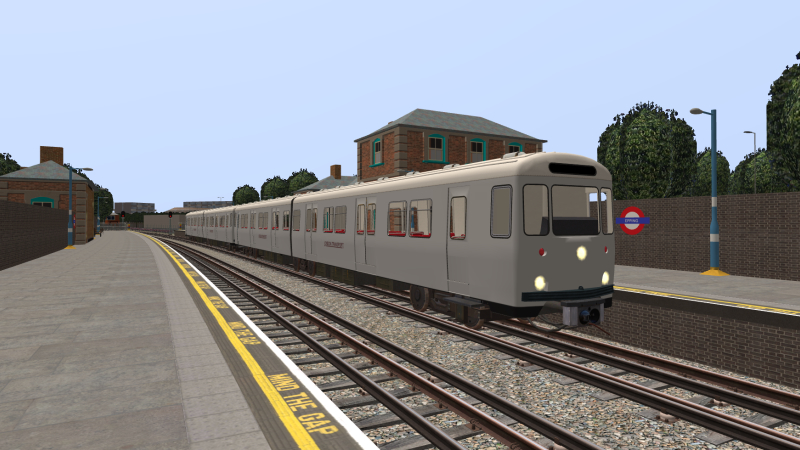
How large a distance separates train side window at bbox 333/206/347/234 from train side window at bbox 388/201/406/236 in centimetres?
317

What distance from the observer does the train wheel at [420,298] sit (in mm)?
10828

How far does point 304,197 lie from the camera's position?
62.6 feet

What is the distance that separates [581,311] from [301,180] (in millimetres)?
79340

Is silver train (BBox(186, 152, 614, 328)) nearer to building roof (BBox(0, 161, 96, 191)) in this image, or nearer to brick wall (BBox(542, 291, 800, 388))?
brick wall (BBox(542, 291, 800, 388))

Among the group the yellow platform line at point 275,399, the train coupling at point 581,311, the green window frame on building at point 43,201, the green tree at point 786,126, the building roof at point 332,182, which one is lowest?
the yellow platform line at point 275,399

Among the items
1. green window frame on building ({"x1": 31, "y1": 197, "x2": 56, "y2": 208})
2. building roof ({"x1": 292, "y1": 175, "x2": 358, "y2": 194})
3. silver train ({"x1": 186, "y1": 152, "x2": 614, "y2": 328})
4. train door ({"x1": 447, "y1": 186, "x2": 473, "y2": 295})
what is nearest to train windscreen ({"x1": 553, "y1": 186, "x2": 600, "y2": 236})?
silver train ({"x1": 186, "y1": 152, "x2": 614, "y2": 328})

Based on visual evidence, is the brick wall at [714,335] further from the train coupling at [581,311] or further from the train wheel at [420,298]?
the train wheel at [420,298]

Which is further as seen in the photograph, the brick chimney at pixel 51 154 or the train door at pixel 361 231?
the brick chimney at pixel 51 154

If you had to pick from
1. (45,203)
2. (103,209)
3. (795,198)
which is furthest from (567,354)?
(103,209)

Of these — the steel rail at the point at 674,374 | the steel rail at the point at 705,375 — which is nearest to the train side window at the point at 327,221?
Answer: the steel rail at the point at 674,374

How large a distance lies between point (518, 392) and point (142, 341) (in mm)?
5873

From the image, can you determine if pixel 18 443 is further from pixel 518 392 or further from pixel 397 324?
pixel 397 324

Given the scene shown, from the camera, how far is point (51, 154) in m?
59.8

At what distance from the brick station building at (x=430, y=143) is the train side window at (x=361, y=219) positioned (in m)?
16.8
